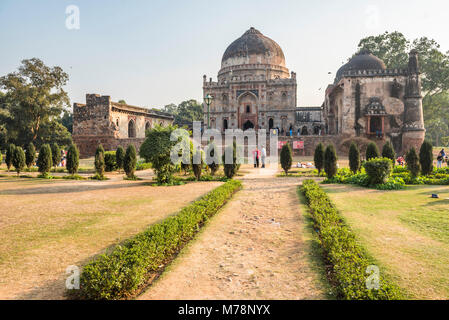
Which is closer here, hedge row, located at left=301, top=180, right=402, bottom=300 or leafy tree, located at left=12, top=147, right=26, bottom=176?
hedge row, located at left=301, top=180, right=402, bottom=300

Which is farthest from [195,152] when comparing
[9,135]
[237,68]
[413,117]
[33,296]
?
[237,68]

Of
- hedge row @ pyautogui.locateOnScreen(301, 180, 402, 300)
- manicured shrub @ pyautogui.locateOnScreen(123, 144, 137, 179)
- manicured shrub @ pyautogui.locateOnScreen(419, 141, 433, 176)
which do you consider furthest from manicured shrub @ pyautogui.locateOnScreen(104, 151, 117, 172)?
manicured shrub @ pyautogui.locateOnScreen(419, 141, 433, 176)

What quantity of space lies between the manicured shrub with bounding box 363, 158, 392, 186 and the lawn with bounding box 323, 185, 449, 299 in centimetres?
124

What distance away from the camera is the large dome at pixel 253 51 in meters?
39.0

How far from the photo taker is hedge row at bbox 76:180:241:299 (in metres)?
3.12

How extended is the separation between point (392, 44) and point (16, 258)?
42.2m

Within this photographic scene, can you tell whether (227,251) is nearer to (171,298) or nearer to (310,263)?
(310,263)

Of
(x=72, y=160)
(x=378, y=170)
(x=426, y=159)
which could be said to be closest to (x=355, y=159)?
(x=426, y=159)

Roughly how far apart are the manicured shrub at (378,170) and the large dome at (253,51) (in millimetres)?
31179

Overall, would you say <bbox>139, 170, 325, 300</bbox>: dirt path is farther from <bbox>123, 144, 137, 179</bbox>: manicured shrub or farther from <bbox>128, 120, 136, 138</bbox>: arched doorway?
<bbox>128, 120, 136, 138</bbox>: arched doorway

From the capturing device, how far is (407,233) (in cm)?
507

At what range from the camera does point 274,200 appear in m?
8.48

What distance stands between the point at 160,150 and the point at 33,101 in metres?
23.7

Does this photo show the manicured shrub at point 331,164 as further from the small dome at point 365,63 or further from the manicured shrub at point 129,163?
the small dome at point 365,63
